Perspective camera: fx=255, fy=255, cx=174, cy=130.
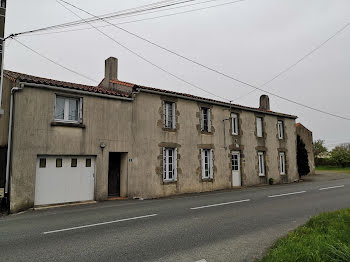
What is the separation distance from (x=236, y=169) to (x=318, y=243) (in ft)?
41.2

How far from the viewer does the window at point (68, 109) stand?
1112 centimetres

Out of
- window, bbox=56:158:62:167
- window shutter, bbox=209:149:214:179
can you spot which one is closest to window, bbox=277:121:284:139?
window shutter, bbox=209:149:214:179

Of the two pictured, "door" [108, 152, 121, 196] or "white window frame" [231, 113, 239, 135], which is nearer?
"door" [108, 152, 121, 196]

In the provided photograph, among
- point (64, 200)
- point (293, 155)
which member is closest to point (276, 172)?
point (293, 155)

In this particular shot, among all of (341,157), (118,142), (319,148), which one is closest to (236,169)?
(118,142)

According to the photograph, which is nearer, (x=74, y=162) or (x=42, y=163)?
(x=42, y=163)

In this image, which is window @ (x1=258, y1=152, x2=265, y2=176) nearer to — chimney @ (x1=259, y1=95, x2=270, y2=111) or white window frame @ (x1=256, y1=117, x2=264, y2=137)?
white window frame @ (x1=256, y1=117, x2=264, y2=137)

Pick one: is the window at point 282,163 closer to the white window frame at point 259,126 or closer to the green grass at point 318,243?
the white window frame at point 259,126

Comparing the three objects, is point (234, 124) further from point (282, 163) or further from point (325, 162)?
point (325, 162)

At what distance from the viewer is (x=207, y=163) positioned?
15641 mm

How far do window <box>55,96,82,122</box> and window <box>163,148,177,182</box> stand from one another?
4.83 meters

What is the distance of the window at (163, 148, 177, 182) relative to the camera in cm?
1380

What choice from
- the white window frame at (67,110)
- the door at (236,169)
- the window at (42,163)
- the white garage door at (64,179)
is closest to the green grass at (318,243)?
the white garage door at (64,179)

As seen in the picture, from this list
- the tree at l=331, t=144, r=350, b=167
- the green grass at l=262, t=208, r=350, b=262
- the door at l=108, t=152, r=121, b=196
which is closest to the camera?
the green grass at l=262, t=208, r=350, b=262
